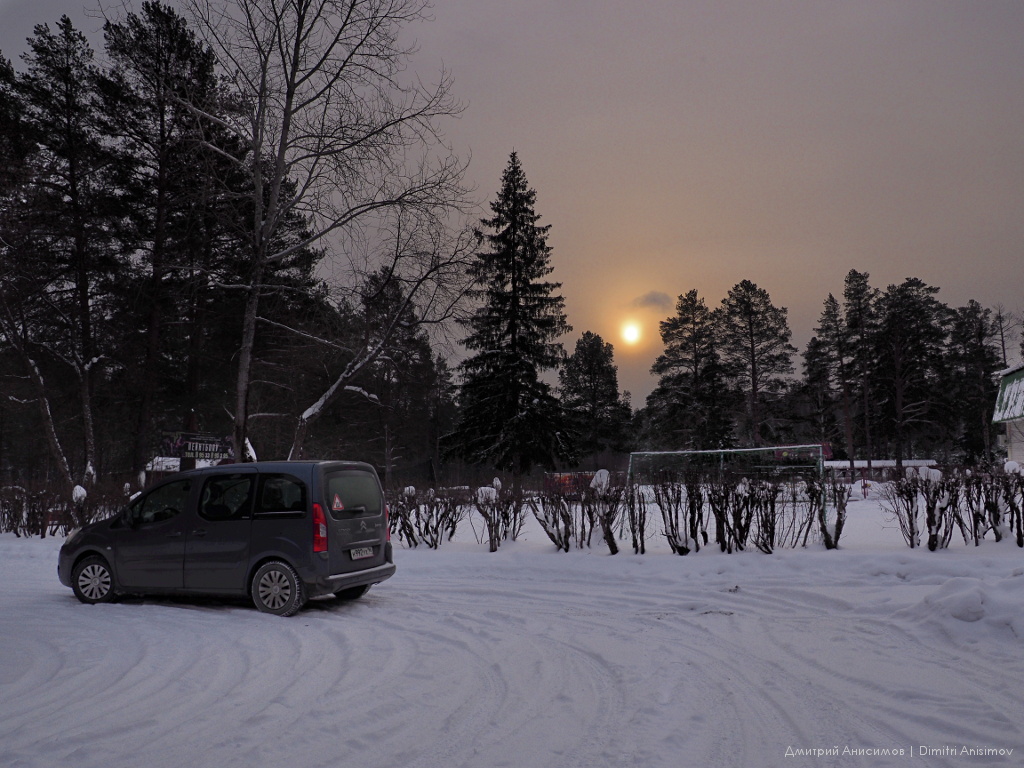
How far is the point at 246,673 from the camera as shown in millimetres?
5422

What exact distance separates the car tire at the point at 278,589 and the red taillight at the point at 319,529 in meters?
0.39

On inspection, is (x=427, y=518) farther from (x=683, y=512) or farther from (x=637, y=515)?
(x=683, y=512)

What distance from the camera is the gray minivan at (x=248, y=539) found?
7.84 metres

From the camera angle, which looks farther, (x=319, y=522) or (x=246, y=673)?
(x=319, y=522)

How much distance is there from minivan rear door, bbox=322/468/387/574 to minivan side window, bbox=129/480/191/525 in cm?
193

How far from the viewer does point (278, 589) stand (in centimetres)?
787

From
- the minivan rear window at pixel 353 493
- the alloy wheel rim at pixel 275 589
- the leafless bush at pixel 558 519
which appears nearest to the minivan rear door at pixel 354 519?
the minivan rear window at pixel 353 493

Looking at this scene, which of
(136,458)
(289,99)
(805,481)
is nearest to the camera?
(805,481)

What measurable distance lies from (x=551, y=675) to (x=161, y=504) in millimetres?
5718

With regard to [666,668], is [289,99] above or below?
above

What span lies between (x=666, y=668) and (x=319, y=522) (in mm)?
4125

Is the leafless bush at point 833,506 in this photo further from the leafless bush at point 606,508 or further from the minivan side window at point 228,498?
the minivan side window at point 228,498

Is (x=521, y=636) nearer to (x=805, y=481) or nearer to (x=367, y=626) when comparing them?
(x=367, y=626)

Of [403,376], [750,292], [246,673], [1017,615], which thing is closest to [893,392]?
[750,292]
